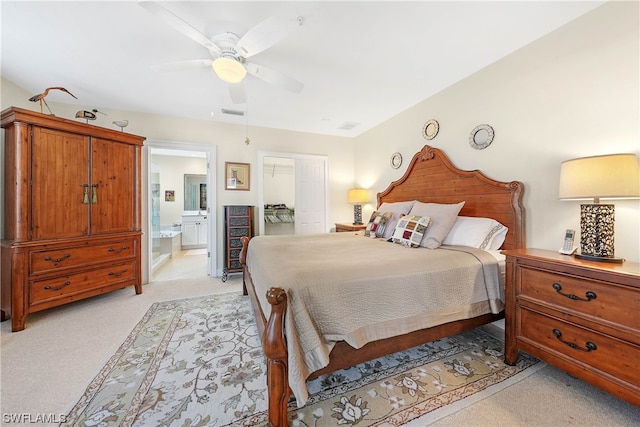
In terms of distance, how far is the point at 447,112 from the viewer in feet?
9.48

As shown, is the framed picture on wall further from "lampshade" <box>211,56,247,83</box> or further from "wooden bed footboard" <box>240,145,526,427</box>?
"lampshade" <box>211,56,247,83</box>

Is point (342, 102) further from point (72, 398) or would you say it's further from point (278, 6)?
point (72, 398)

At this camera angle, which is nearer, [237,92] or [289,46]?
[289,46]

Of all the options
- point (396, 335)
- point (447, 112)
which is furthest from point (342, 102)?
point (396, 335)

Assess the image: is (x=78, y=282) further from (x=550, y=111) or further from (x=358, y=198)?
(x=550, y=111)

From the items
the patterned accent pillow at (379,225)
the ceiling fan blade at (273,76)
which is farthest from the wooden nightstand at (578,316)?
the ceiling fan blade at (273,76)

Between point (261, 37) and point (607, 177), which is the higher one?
point (261, 37)

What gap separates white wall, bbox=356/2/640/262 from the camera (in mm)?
1621

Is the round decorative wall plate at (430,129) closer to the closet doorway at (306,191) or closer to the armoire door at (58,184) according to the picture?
the closet doorway at (306,191)

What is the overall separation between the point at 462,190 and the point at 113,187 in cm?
417

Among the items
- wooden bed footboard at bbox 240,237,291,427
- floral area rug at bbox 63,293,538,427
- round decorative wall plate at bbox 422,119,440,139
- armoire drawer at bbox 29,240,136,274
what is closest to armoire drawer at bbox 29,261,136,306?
armoire drawer at bbox 29,240,136,274

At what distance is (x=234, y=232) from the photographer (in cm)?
388

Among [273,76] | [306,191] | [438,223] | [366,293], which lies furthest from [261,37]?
[306,191]

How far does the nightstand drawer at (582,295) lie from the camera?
4.01 ft
